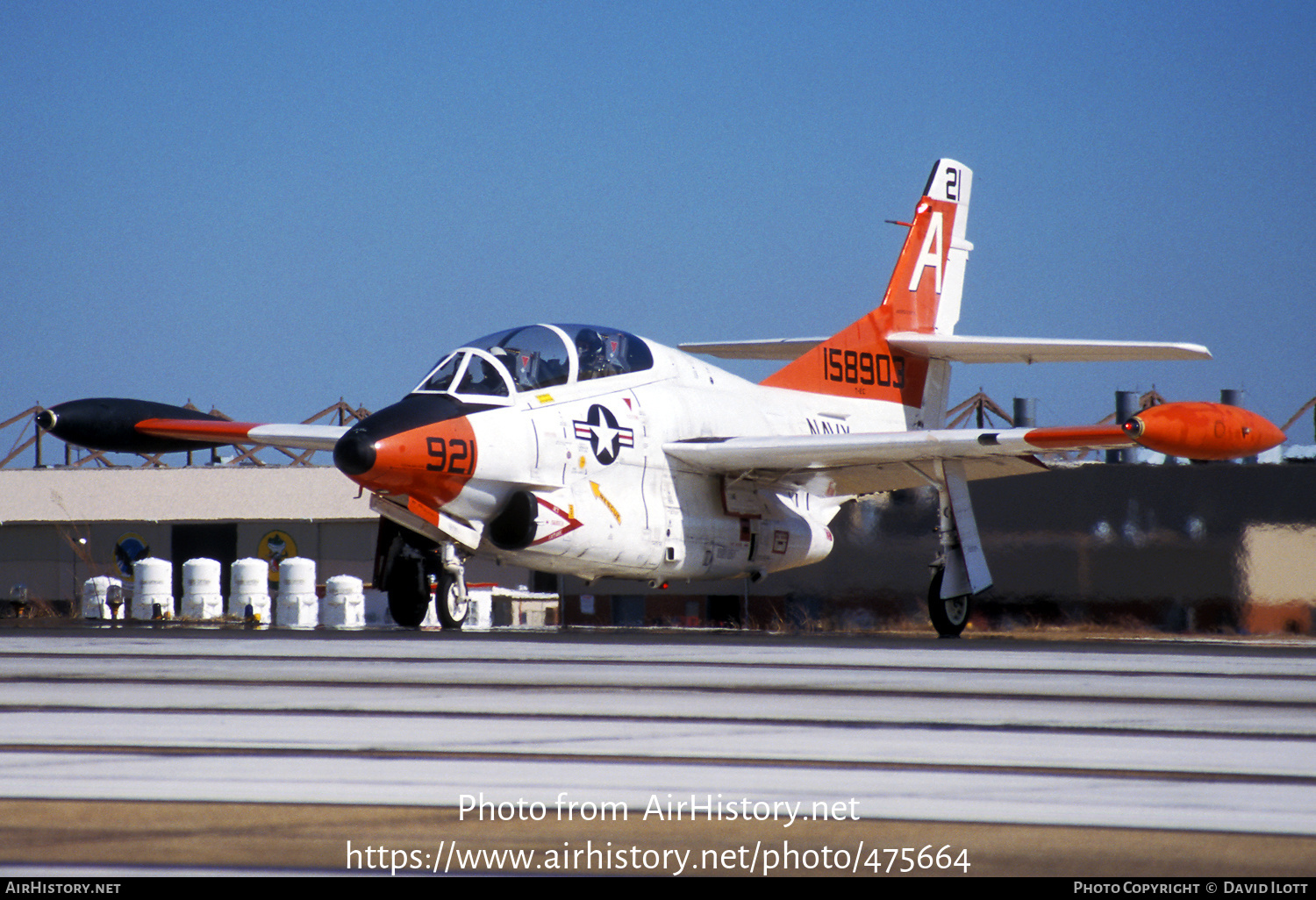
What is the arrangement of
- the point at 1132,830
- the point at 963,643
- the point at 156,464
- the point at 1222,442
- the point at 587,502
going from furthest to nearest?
the point at 156,464 → the point at 587,502 → the point at 963,643 → the point at 1222,442 → the point at 1132,830

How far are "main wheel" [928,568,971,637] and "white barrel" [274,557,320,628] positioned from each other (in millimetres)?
10803

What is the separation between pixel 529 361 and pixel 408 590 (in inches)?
142

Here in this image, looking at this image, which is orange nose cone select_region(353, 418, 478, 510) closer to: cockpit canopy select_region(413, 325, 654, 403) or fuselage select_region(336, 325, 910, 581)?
fuselage select_region(336, 325, 910, 581)

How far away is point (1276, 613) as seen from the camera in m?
16.3

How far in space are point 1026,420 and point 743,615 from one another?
10.9 meters

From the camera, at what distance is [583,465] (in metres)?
15.1

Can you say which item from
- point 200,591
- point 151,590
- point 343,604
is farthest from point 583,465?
point 151,590

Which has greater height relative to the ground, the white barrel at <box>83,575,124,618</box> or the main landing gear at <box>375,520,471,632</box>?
the main landing gear at <box>375,520,471,632</box>

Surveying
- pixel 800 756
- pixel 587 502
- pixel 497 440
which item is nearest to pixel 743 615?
pixel 587 502

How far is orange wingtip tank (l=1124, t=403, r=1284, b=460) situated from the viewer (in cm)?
1262

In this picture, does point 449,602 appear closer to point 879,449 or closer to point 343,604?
point 879,449

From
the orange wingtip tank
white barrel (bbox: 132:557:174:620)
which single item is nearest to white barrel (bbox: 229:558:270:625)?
white barrel (bbox: 132:557:174:620)

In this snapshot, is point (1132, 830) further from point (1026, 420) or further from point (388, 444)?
point (1026, 420)

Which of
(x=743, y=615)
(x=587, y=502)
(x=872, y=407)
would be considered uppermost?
(x=872, y=407)
